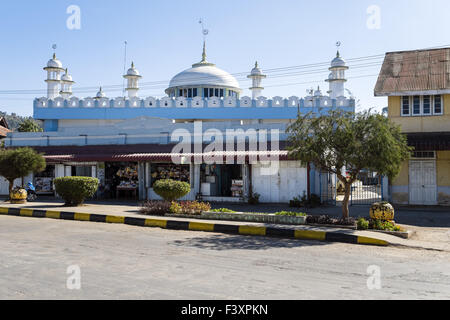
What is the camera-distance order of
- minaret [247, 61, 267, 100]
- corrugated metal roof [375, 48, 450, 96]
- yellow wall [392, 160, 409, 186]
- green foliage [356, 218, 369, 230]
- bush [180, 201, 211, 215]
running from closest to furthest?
1. green foliage [356, 218, 369, 230]
2. bush [180, 201, 211, 215]
3. corrugated metal roof [375, 48, 450, 96]
4. yellow wall [392, 160, 409, 186]
5. minaret [247, 61, 267, 100]

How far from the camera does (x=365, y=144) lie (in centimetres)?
1105

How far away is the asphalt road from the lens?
5.60 metres

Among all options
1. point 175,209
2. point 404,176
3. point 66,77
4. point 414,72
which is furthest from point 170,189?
point 66,77

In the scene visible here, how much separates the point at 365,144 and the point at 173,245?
218 inches

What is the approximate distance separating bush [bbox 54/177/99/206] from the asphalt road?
5.77 m

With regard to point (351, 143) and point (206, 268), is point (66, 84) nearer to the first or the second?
point (351, 143)

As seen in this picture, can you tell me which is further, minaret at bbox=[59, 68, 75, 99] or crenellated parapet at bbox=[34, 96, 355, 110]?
minaret at bbox=[59, 68, 75, 99]

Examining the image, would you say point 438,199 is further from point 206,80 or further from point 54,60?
point 54,60

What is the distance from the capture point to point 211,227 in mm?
12031

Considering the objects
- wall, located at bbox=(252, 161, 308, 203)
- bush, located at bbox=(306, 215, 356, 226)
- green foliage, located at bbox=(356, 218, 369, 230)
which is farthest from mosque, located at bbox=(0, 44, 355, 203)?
green foliage, located at bbox=(356, 218, 369, 230)

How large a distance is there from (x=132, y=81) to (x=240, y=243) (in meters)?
28.9

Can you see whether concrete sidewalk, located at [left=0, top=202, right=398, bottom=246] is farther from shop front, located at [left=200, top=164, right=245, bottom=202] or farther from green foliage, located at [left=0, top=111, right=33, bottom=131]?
green foliage, located at [left=0, top=111, right=33, bottom=131]

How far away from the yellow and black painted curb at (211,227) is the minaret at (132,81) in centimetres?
2136

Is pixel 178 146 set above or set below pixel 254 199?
above
